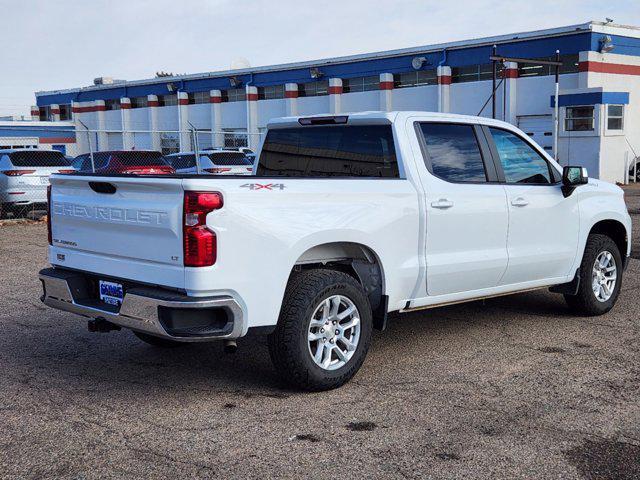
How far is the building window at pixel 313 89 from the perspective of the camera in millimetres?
43938

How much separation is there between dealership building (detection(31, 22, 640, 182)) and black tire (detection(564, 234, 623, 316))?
1534cm

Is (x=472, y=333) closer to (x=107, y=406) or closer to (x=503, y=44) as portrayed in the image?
(x=107, y=406)

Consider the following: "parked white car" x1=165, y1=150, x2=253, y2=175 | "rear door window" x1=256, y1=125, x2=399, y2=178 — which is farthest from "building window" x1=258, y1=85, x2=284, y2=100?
"rear door window" x1=256, y1=125, x2=399, y2=178

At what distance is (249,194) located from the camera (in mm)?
5031

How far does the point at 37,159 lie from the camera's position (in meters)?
19.2

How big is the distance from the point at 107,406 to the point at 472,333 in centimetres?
343

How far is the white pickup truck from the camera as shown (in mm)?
4945

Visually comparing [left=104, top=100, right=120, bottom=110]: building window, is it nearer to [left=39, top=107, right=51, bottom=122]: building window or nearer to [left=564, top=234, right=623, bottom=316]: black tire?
[left=39, top=107, right=51, bottom=122]: building window

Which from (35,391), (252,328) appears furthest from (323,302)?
(35,391)

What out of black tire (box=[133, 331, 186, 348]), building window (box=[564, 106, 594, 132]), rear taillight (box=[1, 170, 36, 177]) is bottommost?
black tire (box=[133, 331, 186, 348])

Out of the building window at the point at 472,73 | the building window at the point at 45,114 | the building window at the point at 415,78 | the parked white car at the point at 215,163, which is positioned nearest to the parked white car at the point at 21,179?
the parked white car at the point at 215,163

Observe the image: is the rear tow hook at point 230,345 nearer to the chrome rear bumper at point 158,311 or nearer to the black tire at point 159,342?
the chrome rear bumper at point 158,311

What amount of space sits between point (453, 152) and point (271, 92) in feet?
134

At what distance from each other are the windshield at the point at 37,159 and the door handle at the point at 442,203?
14689 millimetres
